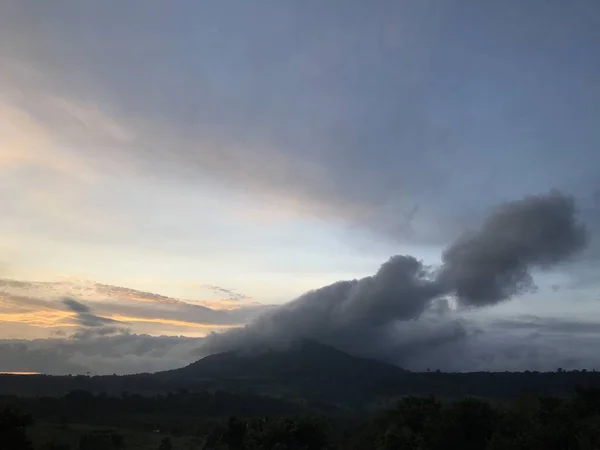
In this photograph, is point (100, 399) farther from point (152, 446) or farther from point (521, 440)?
point (521, 440)

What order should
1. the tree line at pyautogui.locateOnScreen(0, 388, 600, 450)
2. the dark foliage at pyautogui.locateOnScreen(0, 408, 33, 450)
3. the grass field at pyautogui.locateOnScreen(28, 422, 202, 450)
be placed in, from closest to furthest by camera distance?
the tree line at pyautogui.locateOnScreen(0, 388, 600, 450), the dark foliage at pyautogui.locateOnScreen(0, 408, 33, 450), the grass field at pyautogui.locateOnScreen(28, 422, 202, 450)

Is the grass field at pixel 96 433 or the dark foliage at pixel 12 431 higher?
the dark foliage at pixel 12 431

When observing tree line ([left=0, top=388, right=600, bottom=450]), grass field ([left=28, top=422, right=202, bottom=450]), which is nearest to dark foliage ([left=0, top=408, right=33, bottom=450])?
tree line ([left=0, top=388, right=600, bottom=450])

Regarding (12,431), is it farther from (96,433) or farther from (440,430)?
(96,433)

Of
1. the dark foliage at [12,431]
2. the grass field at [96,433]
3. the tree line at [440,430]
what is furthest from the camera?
the grass field at [96,433]

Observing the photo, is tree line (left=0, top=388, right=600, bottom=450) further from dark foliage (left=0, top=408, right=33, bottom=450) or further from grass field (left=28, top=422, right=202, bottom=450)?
grass field (left=28, top=422, right=202, bottom=450)

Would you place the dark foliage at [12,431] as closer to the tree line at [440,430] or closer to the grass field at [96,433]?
the tree line at [440,430]

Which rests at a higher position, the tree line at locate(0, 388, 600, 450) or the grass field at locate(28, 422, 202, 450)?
the tree line at locate(0, 388, 600, 450)

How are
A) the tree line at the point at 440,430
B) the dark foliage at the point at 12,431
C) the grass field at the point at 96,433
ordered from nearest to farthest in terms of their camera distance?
the tree line at the point at 440,430, the dark foliage at the point at 12,431, the grass field at the point at 96,433

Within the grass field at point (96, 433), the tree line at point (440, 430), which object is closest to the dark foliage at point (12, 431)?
the tree line at point (440, 430)

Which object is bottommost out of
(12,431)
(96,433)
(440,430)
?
(96,433)

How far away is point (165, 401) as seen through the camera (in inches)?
6088

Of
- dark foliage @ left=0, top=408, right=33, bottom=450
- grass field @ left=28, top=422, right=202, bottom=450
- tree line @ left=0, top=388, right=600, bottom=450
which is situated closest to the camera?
tree line @ left=0, top=388, right=600, bottom=450

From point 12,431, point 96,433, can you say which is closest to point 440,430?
point 12,431
